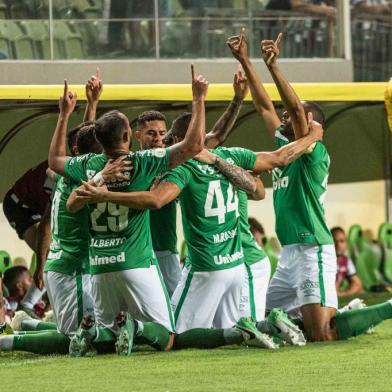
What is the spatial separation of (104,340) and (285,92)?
2.08 meters

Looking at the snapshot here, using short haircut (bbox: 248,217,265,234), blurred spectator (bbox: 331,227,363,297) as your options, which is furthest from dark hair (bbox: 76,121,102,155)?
blurred spectator (bbox: 331,227,363,297)

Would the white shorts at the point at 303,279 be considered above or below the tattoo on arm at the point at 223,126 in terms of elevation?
below

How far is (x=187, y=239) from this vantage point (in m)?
9.47

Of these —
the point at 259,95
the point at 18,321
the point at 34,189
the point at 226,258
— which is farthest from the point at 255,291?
the point at 34,189

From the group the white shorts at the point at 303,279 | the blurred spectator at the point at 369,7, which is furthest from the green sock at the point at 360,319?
the blurred spectator at the point at 369,7

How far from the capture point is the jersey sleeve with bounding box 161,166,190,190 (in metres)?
9.05

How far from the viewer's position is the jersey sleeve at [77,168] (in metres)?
9.17

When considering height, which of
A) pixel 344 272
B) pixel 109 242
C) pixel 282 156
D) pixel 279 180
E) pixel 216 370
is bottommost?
pixel 344 272

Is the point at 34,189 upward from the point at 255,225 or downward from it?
upward

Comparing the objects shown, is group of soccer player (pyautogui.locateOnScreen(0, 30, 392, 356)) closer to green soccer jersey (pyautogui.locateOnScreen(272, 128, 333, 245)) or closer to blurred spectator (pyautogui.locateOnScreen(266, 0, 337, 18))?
green soccer jersey (pyautogui.locateOnScreen(272, 128, 333, 245))

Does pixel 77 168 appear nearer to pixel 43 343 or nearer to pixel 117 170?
pixel 117 170

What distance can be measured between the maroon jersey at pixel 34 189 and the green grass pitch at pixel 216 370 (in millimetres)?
2849

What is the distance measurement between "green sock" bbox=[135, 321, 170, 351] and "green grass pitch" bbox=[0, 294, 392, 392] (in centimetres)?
9

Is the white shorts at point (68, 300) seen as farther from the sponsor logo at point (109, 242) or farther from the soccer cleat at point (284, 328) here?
the soccer cleat at point (284, 328)
